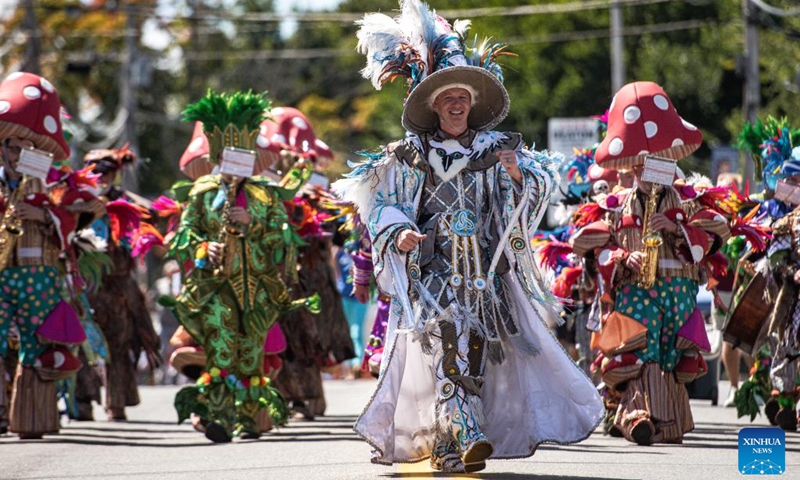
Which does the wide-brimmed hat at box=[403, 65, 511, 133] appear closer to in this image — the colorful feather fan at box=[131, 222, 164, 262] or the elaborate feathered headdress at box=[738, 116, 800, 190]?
the elaborate feathered headdress at box=[738, 116, 800, 190]

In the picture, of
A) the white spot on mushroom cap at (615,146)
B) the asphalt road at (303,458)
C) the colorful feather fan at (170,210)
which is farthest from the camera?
the colorful feather fan at (170,210)

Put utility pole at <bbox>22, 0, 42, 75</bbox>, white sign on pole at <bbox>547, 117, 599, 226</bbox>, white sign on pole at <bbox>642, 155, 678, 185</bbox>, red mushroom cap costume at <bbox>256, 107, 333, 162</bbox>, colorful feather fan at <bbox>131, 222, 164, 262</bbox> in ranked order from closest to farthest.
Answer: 1. white sign on pole at <bbox>642, 155, 678, 185</bbox>
2. colorful feather fan at <bbox>131, 222, 164, 262</bbox>
3. red mushroom cap costume at <bbox>256, 107, 333, 162</bbox>
4. white sign on pole at <bbox>547, 117, 599, 226</bbox>
5. utility pole at <bbox>22, 0, 42, 75</bbox>

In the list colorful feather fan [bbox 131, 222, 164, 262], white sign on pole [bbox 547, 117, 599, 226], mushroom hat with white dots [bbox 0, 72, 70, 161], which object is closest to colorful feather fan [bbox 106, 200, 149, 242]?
colorful feather fan [bbox 131, 222, 164, 262]

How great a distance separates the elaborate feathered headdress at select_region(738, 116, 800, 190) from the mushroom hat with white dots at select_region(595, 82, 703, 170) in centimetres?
151

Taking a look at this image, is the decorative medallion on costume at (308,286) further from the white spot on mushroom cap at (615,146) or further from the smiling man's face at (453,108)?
the smiling man's face at (453,108)

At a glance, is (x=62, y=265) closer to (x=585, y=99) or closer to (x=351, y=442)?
(x=351, y=442)

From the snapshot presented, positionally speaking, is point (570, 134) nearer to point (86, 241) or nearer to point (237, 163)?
point (86, 241)

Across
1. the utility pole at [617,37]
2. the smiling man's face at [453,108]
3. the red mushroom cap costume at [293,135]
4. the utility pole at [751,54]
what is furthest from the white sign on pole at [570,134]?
the smiling man's face at [453,108]

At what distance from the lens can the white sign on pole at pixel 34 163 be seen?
13375 mm

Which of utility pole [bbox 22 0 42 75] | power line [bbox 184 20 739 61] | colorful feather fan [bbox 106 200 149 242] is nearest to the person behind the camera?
colorful feather fan [bbox 106 200 149 242]

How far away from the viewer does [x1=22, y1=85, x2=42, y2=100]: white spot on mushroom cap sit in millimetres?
13719

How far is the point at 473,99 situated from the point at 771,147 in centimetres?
423

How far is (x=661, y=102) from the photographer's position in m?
12.9

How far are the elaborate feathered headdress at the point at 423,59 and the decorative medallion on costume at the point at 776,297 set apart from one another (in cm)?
386
